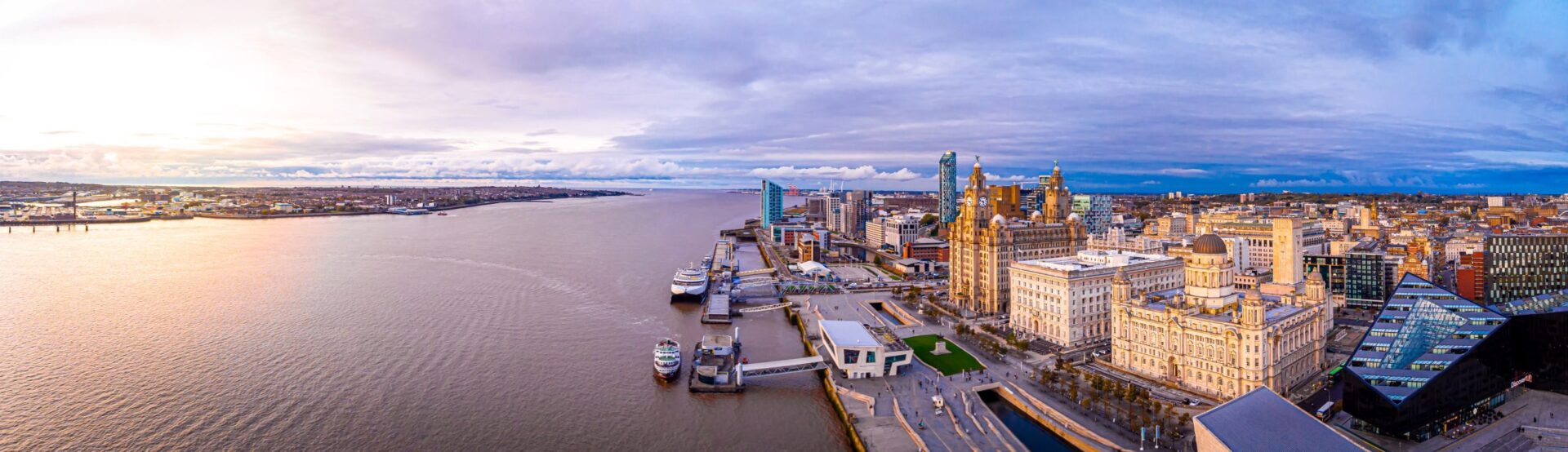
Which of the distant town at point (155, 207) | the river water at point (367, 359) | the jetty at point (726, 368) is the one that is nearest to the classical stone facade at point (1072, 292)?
the jetty at point (726, 368)

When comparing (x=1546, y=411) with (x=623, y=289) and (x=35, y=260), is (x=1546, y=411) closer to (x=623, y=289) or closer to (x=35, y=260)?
(x=623, y=289)

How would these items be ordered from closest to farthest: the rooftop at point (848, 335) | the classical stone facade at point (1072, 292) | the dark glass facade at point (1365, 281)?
the rooftop at point (848, 335), the classical stone facade at point (1072, 292), the dark glass facade at point (1365, 281)

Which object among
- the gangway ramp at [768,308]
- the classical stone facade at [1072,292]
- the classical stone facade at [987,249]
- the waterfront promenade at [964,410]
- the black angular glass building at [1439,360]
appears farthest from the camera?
the gangway ramp at [768,308]

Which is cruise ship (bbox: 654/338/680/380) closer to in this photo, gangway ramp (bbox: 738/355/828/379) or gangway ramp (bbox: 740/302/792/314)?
gangway ramp (bbox: 738/355/828/379)

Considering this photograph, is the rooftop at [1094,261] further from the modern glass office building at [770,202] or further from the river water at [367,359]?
the modern glass office building at [770,202]

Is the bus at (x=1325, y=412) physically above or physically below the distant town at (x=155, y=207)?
below

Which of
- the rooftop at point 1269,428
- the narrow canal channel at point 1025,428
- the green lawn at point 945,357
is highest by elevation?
the rooftop at point 1269,428

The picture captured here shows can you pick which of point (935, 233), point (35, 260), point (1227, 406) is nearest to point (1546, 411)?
point (1227, 406)
